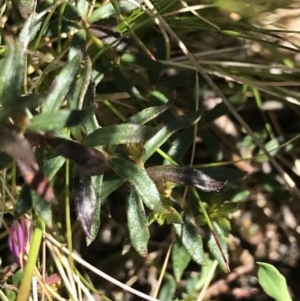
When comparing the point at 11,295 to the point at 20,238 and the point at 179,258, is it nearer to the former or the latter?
the point at 20,238

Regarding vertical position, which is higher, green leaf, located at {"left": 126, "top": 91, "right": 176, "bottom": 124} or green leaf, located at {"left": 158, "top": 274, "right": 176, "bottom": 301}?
green leaf, located at {"left": 126, "top": 91, "right": 176, "bottom": 124}

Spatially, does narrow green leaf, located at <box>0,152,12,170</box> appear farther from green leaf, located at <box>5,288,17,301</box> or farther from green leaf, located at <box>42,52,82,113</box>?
green leaf, located at <box>5,288,17,301</box>

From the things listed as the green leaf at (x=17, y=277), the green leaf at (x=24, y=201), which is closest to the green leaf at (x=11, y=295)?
the green leaf at (x=17, y=277)

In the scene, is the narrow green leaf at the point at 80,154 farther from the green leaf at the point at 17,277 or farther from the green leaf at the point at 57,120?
the green leaf at the point at 17,277

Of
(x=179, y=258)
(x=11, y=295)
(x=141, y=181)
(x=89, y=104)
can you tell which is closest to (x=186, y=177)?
(x=141, y=181)

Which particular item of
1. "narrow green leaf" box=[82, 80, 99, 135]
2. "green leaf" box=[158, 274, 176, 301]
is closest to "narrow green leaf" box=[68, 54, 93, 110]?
"narrow green leaf" box=[82, 80, 99, 135]

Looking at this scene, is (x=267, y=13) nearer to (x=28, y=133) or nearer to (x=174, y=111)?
(x=174, y=111)

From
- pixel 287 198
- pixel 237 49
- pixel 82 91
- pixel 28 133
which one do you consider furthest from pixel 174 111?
pixel 28 133
